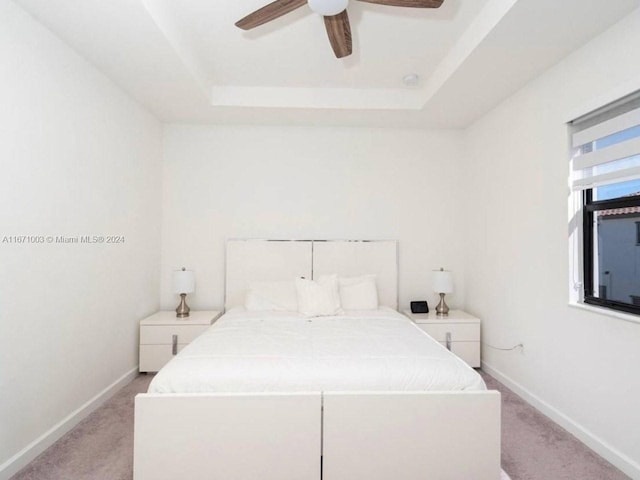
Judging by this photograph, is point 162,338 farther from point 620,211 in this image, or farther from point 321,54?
point 620,211

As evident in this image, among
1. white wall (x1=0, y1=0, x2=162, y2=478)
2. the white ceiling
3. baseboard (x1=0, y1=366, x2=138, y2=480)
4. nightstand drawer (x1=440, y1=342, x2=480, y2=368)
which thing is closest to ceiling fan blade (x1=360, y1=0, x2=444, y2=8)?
the white ceiling

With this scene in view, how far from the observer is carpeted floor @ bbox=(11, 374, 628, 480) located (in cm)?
193

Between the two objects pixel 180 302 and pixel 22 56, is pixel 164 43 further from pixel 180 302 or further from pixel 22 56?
pixel 180 302

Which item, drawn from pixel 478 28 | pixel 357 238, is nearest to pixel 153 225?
pixel 357 238

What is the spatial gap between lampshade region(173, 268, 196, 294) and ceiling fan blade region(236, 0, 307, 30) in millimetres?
2269

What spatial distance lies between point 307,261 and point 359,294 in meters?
0.68

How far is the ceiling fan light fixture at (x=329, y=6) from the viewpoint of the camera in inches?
72.2

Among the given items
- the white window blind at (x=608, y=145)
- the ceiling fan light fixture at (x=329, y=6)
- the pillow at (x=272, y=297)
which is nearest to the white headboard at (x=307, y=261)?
the pillow at (x=272, y=297)

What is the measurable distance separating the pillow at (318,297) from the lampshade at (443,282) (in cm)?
102

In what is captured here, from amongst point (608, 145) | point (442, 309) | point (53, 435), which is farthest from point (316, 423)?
point (608, 145)

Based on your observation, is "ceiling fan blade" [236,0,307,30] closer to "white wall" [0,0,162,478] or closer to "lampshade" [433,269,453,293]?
"white wall" [0,0,162,478]

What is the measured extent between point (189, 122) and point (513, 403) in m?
3.91

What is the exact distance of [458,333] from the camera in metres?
3.41

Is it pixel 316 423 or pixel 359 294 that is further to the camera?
pixel 359 294
